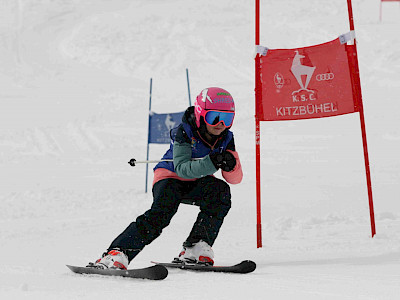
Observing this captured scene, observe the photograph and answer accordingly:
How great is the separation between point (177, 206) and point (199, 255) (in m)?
0.36

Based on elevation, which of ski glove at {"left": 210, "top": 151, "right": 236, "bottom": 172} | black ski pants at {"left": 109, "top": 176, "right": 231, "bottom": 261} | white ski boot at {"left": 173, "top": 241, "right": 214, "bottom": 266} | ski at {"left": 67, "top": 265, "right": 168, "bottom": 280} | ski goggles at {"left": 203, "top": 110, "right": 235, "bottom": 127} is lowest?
ski at {"left": 67, "top": 265, "right": 168, "bottom": 280}

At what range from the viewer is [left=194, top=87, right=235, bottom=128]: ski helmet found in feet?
11.7

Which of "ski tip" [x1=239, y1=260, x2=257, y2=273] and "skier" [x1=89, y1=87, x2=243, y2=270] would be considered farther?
"skier" [x1=89, y1=87, x2=243, y2=270]

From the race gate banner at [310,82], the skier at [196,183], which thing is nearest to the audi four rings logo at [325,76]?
the race gate banner at [310,82]

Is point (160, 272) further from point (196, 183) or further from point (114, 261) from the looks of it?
point (196, 183)

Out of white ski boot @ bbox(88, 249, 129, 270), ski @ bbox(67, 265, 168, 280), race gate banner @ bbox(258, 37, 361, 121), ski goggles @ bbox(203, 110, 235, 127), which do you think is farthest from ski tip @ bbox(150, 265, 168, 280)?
race gate banner @ bbox(258, 37, 361, 121)

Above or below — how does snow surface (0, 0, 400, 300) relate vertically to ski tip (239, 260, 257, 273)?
above

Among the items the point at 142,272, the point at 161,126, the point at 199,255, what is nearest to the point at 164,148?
the point at 161,126

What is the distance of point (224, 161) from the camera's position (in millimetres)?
3340

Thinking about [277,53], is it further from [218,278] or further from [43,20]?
[43,20]

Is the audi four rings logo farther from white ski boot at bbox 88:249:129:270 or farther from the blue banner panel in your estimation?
the blue banner panel

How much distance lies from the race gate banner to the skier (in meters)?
1.26

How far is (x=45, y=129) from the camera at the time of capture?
53.0 feet

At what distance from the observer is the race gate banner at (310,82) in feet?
15.6
